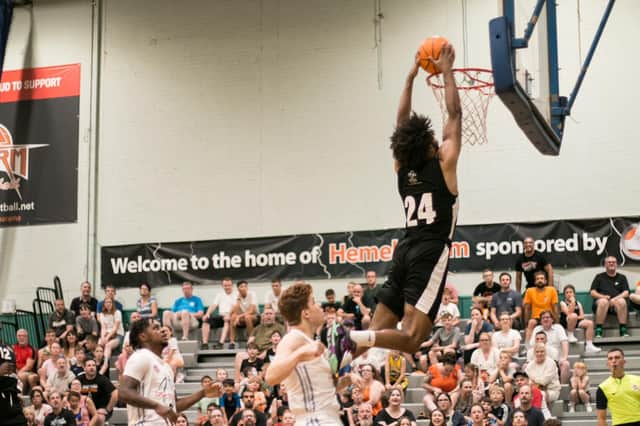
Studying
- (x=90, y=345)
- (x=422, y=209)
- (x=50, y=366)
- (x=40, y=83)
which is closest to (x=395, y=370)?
(x=90, y=345)

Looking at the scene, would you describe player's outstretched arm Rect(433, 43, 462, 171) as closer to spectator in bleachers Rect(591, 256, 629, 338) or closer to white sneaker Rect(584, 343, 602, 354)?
white sneaker Rect(584, 343, 602, 354)

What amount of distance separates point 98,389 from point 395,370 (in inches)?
207

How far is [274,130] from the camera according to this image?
2180cm

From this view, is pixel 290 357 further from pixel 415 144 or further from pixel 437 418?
pixel 437 418

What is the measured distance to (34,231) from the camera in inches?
900

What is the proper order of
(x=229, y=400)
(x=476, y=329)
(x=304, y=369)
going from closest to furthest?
(x=304, y=369)
(x=229, y=400)
(x=476, y=329)

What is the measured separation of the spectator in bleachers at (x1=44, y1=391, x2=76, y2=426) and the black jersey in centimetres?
1043

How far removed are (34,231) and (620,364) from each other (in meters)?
14.6

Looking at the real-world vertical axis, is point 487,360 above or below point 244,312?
below

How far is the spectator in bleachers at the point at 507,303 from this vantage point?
17828 mm

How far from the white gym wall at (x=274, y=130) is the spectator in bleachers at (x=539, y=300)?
1887mm

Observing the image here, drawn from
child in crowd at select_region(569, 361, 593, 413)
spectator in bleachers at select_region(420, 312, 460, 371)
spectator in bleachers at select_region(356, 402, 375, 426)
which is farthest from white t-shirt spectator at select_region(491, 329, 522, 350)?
spectator in bleachers at select_region(356, 402, 375, 426)

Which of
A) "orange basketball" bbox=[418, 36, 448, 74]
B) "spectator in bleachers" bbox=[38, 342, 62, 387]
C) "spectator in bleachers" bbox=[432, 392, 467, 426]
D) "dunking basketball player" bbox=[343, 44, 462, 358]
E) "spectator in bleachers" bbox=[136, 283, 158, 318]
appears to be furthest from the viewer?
"spectator in bleachers" bbox=[136, 283, 158, 318]

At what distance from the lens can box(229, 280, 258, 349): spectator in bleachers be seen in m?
19.8
